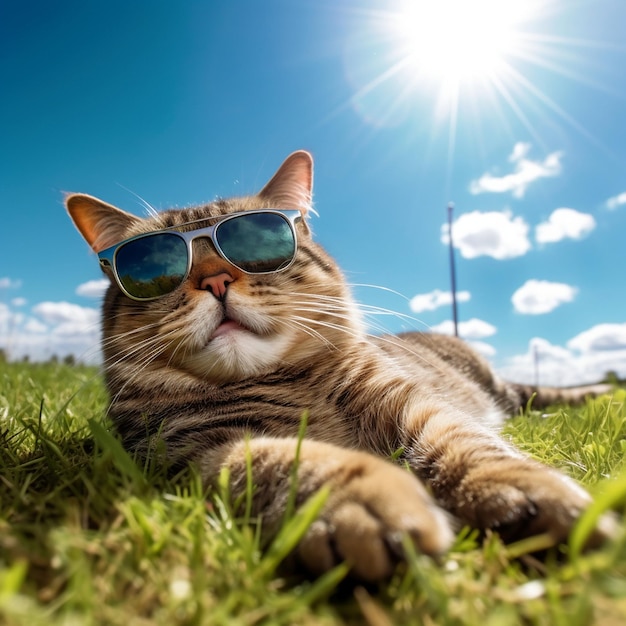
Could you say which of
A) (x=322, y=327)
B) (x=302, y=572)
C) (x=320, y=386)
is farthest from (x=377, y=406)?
(x=302, y=572)

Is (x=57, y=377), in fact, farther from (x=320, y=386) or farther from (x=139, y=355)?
(x=320, y=386)

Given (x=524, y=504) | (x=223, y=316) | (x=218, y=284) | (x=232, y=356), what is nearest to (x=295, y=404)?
(x=232, y=356)

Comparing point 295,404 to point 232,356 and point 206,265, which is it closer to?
point 232,356

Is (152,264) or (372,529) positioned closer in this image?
(372,529)

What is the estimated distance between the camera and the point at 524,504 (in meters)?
1.03

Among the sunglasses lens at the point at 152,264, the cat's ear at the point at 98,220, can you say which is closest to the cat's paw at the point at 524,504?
the sunglasses lens at the point at 152,264

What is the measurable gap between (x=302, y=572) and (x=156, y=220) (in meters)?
1.90

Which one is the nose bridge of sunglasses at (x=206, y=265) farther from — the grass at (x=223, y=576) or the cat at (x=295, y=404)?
the grass at (x=223, y=576)

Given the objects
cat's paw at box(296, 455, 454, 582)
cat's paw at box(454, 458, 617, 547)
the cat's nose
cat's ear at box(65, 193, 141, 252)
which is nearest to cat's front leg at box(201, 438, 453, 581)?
cat's paw at box(296, 455, 454, 582)

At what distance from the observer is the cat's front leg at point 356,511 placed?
0.84 m

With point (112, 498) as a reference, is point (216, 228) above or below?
above

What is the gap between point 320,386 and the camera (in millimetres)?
1929

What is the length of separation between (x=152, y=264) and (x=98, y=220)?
2.04 ft

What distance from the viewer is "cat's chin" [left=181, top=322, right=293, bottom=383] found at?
1864 mm
